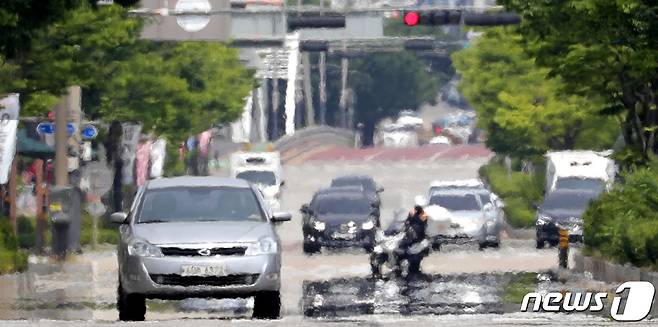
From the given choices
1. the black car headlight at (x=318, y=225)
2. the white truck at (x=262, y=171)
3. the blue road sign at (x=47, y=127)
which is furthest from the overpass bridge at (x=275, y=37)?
the blue road sign at (x=47, y=127)

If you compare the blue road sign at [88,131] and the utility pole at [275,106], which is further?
the utility pole at [275,106]

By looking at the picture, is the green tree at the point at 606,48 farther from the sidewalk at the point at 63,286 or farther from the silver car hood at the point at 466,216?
the silver car hood at the point at 466,216

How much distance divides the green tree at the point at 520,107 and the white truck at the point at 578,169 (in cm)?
419

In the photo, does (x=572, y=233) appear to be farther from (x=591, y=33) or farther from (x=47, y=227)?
(x=591, y=33)

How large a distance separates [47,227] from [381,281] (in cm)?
1998

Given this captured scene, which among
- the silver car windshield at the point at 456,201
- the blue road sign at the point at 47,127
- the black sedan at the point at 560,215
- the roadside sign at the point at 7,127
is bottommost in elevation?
the black sedan at the point at 560,215

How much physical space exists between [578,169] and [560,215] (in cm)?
857

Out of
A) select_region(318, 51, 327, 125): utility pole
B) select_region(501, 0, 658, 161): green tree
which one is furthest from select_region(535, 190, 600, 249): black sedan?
select_region(318, 51, 327, 125): utility pole

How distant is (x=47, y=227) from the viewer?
178 ft

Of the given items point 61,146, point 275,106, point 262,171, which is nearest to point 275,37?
point 262,171

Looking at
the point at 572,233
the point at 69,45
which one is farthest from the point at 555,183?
the point at 69,45

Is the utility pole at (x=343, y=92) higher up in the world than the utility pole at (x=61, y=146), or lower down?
lower down

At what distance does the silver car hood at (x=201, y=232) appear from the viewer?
23.1m

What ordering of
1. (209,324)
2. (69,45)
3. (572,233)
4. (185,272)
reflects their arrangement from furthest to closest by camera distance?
(572,233)
(69,45)
(185,272)
(209,324)
